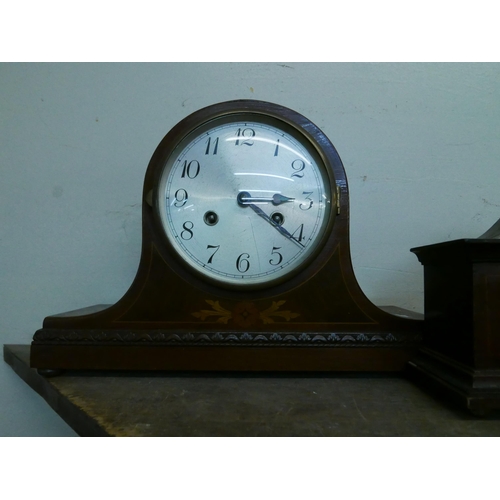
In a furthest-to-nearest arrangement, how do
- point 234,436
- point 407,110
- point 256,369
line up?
point 407,110
point 256,369
point 234,436

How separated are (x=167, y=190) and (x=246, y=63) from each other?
57cm

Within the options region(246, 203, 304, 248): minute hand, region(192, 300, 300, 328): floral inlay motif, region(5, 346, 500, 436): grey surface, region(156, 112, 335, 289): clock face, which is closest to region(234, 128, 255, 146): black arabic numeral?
region(156, 112, 335, 289): clock face

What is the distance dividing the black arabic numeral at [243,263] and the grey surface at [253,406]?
0.67ft

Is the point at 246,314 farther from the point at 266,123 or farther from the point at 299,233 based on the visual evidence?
the point at 266,123

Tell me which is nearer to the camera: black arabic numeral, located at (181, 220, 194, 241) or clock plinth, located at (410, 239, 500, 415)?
clock plinth, located at (410, 239, 500, 415)

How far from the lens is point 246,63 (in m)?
1.09

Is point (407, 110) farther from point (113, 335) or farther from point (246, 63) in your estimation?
point (113, 335)

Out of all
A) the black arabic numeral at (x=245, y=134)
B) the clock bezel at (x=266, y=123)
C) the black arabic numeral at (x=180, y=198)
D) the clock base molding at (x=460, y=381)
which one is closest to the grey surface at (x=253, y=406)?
the clock base molding at (x=460, y=381)

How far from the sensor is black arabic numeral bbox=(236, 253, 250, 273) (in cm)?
72

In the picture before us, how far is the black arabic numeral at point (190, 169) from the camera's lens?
0.74 meters

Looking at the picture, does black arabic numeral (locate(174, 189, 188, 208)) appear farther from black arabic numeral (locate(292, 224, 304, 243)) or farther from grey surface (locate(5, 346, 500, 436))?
grey surface (locate(5, 346, 500, 436))

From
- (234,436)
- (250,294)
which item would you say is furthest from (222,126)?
(234,436)

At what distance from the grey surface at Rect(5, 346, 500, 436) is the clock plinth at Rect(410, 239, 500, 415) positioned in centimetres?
4

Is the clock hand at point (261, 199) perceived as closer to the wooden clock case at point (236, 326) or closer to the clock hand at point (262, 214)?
the clock hand at point (262, 214)
